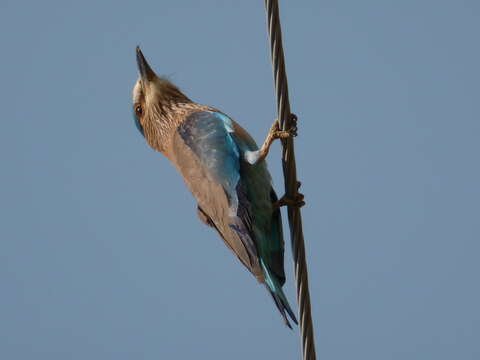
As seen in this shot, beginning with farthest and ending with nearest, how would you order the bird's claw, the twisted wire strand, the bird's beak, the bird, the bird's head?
1. the bird's beak
2. the bird's head
3. the bird
4. the bird's claw
5. the twisted wire strand

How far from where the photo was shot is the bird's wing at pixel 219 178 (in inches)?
171

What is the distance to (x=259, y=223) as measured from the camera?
14.6 ft

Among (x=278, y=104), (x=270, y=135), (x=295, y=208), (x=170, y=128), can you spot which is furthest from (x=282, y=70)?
(x=170, y=128)

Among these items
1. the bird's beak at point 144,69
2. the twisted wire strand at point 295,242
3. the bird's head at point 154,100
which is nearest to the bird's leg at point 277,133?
the twisted wire strand at point 295,242

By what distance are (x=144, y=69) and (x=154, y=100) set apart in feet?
0.76

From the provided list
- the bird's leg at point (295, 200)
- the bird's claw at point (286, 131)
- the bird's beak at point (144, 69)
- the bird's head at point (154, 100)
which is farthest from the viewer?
the bird's beak at point (144, 69)

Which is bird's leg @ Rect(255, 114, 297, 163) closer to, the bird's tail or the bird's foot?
the bird's foot

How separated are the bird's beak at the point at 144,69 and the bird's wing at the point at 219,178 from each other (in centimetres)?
77

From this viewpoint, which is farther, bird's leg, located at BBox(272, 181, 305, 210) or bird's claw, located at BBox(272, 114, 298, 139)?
bird's leg, located at BBox(272, 181, 305, 210)

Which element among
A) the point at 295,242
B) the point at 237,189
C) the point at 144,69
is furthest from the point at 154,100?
the point at 295,242

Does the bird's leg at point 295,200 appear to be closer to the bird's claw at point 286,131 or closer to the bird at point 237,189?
the bird at point 237,189

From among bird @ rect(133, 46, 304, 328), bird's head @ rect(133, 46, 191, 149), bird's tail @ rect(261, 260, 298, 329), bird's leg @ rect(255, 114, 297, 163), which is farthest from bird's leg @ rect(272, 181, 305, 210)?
bird's head @ rect(133, 46, 191, 149)

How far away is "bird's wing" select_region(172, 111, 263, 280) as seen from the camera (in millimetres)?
4336

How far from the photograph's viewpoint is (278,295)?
14.0 feet
